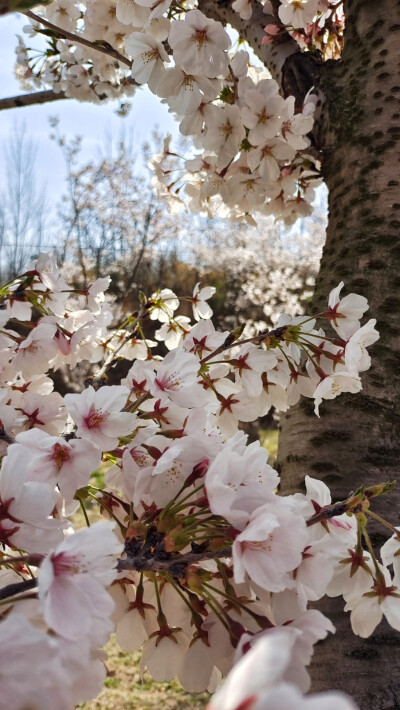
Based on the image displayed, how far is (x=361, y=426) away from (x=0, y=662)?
2.92 ft

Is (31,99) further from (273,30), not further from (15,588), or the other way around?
(15,588)

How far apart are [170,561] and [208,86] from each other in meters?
0.94

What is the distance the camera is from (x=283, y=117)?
123cm

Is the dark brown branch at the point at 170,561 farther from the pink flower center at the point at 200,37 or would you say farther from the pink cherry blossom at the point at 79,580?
the pink flower center at the point at 200,37

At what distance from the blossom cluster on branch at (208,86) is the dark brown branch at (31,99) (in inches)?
1.8

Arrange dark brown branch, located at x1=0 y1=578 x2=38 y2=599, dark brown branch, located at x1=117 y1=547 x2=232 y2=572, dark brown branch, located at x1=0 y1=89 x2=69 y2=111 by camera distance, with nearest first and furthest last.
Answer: dark brown branch, located at x1=0 y1=578 x2=38 y2=599 → dark brown branch, located at x1=117 y1=547 x2=232 y2=572 → dark brown branch, located at x1=0 y1=89 x2=69 y2=111

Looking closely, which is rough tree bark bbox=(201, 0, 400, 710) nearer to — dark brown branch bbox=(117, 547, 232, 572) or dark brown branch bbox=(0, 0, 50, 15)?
dark brown branch bbox=(117, 547, 232, 572)

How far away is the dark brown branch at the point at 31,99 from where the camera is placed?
1915mm

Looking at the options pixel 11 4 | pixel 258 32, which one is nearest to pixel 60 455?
pixel 11 4

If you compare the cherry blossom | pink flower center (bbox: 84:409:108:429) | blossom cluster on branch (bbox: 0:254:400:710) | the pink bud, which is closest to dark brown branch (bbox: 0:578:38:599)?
blossom cluster on branch (bbox: 0:254:400:710)

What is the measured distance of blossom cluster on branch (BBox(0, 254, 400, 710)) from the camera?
39 centimetres

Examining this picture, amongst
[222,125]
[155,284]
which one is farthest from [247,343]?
[155,284]

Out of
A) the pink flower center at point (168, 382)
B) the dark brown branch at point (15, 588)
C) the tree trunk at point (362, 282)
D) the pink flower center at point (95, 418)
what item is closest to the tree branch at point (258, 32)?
the tree trunk at point (362, 282)

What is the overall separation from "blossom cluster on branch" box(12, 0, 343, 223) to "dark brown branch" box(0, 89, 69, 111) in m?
0.05
